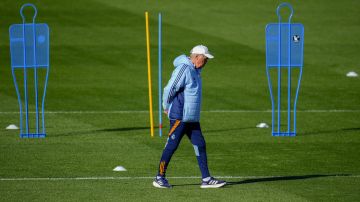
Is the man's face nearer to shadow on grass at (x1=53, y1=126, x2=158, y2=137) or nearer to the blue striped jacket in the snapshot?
the blue striped jacket

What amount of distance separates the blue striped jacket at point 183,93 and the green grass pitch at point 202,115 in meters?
1.27

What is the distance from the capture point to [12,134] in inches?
839

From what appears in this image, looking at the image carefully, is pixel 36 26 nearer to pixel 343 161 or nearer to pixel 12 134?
pixel 12 134

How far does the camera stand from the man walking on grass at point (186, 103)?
1502 centimetres

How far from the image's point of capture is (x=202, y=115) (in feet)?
81.1

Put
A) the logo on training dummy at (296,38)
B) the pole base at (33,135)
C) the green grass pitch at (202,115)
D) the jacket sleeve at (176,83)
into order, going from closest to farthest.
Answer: the jacket sleeve at (176,83) < the green grass pitch at (202,115) < the pole base at (33,135) < the logo on training dummy at (296,38)

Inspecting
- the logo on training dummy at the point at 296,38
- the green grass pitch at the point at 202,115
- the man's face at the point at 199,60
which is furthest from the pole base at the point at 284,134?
the man's face at the point at 199,60

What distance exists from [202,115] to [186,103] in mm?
9612

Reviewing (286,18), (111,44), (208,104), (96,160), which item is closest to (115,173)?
(96,160)

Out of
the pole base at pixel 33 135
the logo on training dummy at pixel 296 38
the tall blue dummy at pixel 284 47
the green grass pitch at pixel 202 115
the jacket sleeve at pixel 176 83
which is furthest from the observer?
the logo on training dummy at pixel 296 38

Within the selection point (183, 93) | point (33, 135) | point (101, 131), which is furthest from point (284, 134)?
point (183, 93)

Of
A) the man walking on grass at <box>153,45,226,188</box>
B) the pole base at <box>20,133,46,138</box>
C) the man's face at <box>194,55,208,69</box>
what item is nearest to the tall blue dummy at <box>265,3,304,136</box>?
the pole base at <box>20,133,46,138</box>

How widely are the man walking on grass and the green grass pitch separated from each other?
41 centimetres

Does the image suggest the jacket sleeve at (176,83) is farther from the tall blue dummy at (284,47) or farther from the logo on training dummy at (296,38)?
the logo on training dummy at (296,38)
